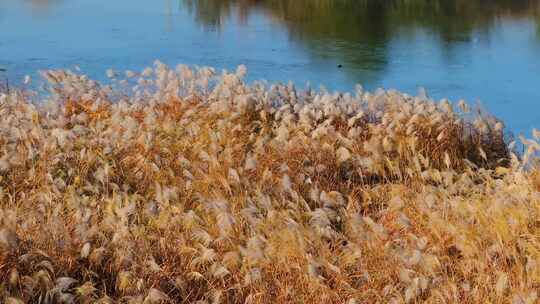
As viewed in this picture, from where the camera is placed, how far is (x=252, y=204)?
555cm

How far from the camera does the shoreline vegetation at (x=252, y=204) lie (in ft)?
14.9

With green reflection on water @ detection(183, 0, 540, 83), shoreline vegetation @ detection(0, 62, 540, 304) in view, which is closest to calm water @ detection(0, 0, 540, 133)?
green reflection on water @ detection(183, 0, 540, 83)

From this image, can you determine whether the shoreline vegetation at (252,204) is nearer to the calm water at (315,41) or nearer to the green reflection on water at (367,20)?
the calm water at (315,41)

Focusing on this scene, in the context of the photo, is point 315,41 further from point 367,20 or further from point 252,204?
point 252,204

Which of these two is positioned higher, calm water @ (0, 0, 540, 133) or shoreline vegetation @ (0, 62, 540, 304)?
shoreline vegetation @ (0, 62, 540, 304)

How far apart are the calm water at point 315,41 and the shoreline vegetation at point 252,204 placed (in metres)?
2.41

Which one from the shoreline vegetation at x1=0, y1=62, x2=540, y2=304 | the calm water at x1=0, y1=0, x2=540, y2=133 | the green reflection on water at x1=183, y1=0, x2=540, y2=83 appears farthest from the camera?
the green reflection on water at x1=183, y1=0, x2=540, y2=83

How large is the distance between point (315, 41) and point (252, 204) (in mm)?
10176

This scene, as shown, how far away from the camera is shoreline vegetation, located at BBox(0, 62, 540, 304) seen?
455cm

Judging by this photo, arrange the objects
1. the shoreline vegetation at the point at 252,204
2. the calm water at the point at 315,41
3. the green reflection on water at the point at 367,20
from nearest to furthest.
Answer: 1. the shoreline vegetation at the point at 252,204
2. the calm water at the point at 315,41
3. the green reflection on water at the point at 367,20

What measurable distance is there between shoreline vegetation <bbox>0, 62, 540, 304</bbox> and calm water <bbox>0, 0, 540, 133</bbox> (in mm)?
2414

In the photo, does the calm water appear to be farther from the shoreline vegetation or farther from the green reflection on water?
the shoreline vegetation

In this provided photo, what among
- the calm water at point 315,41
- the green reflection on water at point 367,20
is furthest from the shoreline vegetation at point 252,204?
the green reflection on water at point 367,20

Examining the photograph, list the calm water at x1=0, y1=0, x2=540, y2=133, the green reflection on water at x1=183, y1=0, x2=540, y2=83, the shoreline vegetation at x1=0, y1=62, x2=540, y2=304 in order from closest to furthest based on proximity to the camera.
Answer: the shoreline vegetation at x1=0, y1=62, x2=540, y2=304, the calm water at x1=0, y1=0, x2=540, y2=133, the green reflection on water at x1=183, y1=0, x2=540, y2=83
